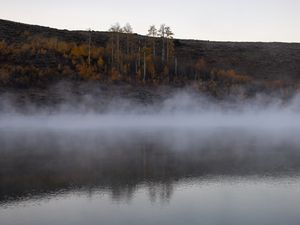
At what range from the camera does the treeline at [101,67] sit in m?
53.2

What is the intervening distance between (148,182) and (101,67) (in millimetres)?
42208

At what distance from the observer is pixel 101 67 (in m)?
57.9

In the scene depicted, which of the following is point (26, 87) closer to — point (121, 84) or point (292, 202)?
point (121, 84)

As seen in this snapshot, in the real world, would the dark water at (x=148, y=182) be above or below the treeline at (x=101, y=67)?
below

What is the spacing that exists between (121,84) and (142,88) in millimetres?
2500

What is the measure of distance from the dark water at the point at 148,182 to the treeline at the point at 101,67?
24.3 m

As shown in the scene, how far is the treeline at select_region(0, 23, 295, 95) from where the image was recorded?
174ft

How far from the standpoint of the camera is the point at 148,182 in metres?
16.9

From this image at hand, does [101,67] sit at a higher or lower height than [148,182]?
higher

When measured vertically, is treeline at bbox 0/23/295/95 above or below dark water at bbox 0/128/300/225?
above

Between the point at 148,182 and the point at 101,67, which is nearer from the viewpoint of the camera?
the point at 148,182

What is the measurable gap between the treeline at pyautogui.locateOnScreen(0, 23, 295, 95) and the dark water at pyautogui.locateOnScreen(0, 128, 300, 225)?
24313 millimetres

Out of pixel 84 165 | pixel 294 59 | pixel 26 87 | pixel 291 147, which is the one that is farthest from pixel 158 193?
pixel 294 59

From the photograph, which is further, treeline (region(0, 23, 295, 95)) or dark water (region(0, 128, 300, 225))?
treeline (region(0, 23, 295, 95))
